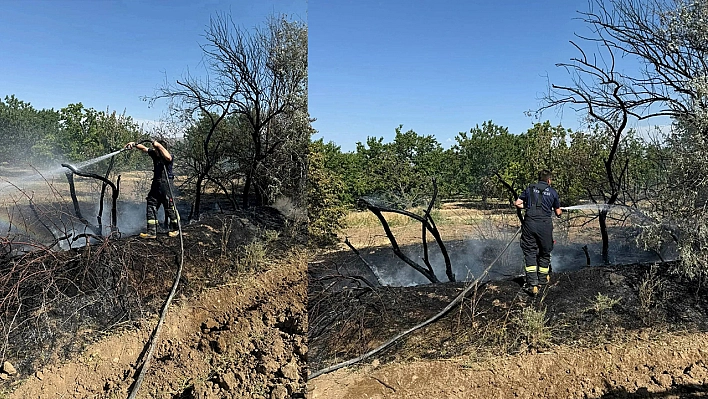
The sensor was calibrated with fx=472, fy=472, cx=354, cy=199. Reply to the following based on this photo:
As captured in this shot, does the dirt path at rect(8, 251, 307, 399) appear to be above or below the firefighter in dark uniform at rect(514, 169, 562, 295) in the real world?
below

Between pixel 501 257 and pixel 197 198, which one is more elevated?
pixel 197 198

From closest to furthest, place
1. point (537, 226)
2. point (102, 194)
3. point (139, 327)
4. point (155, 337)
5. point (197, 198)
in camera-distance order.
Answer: point (155, 337) → point (139, 327) → point (537, 226) → point (102, 194) → point (197, 198)

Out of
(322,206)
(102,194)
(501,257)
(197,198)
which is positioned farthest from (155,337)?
(322,206)

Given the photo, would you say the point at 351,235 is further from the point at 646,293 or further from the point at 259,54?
the point at 646,293

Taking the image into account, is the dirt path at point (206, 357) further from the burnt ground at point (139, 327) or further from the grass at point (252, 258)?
the grass at point (252, 258)

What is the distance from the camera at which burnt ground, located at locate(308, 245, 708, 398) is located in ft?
10.9

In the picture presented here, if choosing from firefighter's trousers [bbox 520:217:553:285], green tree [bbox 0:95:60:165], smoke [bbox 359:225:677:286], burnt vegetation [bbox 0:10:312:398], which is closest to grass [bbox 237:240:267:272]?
burnt vegetation [bbox 0:10:312:398]

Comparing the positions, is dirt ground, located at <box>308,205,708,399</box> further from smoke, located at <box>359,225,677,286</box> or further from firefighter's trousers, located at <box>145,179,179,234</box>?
firefighter's trousers, located at <box>145,179,179,234</box>

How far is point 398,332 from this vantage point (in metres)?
3.83

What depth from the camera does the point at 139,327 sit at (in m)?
4.02

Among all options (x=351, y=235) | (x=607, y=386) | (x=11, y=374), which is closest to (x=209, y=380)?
(x=11, y=374)

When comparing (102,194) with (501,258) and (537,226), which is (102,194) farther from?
(501,258)

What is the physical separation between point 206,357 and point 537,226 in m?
3.18

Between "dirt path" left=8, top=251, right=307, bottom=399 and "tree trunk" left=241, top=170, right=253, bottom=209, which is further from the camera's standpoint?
"tree trunk" left=241, top=170, right=253, bottom=209
